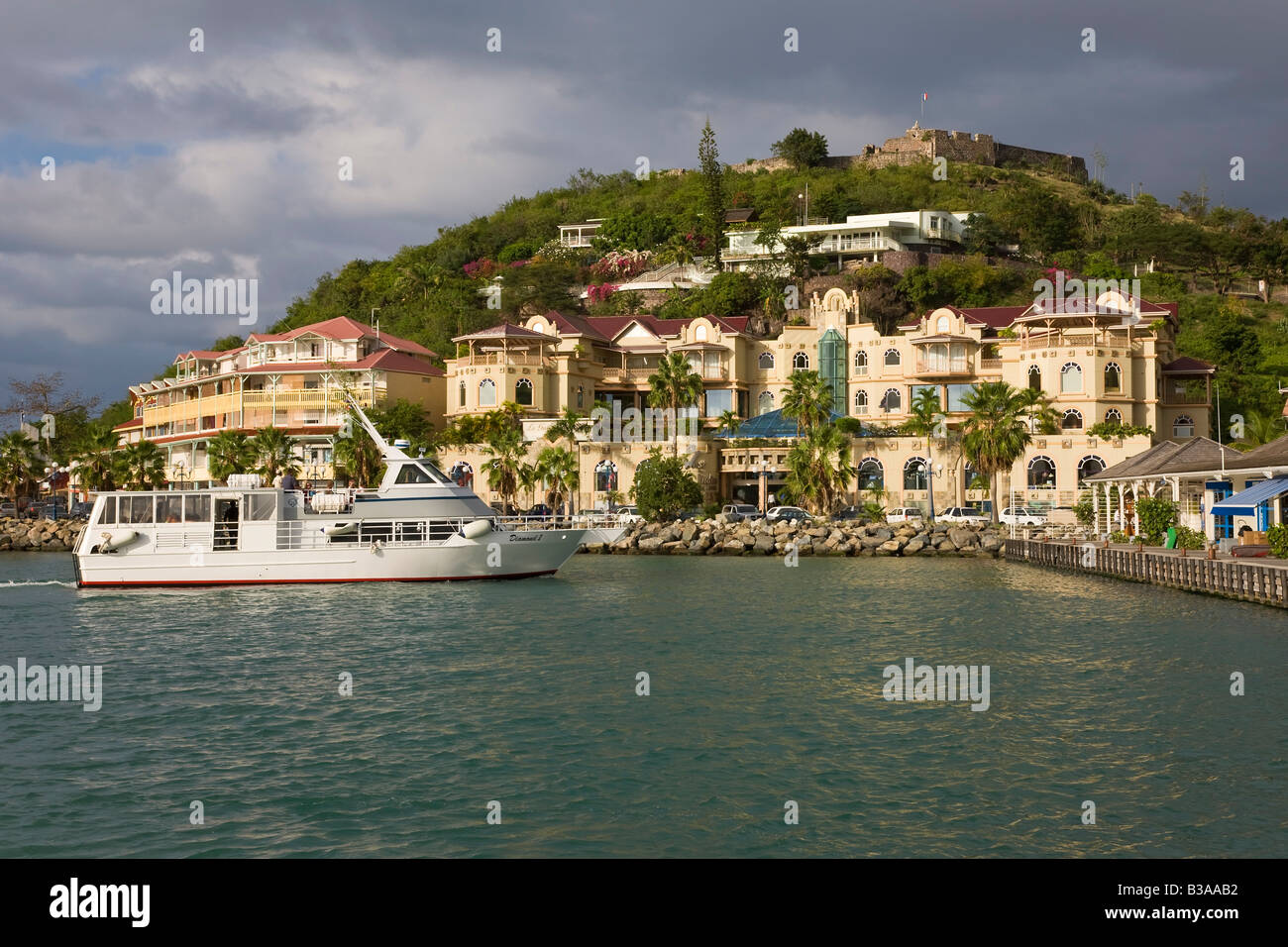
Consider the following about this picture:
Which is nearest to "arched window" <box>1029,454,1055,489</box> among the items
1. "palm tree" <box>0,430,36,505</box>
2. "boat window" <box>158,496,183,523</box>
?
"boat window" <box>158,496,183,523</box>

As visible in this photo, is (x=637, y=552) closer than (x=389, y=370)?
Yes

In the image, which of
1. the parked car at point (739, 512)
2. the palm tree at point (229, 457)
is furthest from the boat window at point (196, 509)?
the parked car at point (739, 512)

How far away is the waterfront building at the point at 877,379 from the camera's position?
2616 inches

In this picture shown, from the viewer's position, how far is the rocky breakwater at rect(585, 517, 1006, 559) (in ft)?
188

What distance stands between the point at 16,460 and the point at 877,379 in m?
63.9

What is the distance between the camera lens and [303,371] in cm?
8025

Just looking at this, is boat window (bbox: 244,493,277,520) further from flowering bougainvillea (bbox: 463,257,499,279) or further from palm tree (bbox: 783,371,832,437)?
flowering bougainvillea (bbox: 463,257,499,279)

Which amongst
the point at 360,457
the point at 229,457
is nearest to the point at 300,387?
the point at 229,457

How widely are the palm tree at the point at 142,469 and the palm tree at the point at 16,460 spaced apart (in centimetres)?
1221

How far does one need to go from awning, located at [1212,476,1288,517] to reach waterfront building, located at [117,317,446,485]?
53.1m

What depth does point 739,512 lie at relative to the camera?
6575 cm

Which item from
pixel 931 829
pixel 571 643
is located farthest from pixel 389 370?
pixel 931 829
